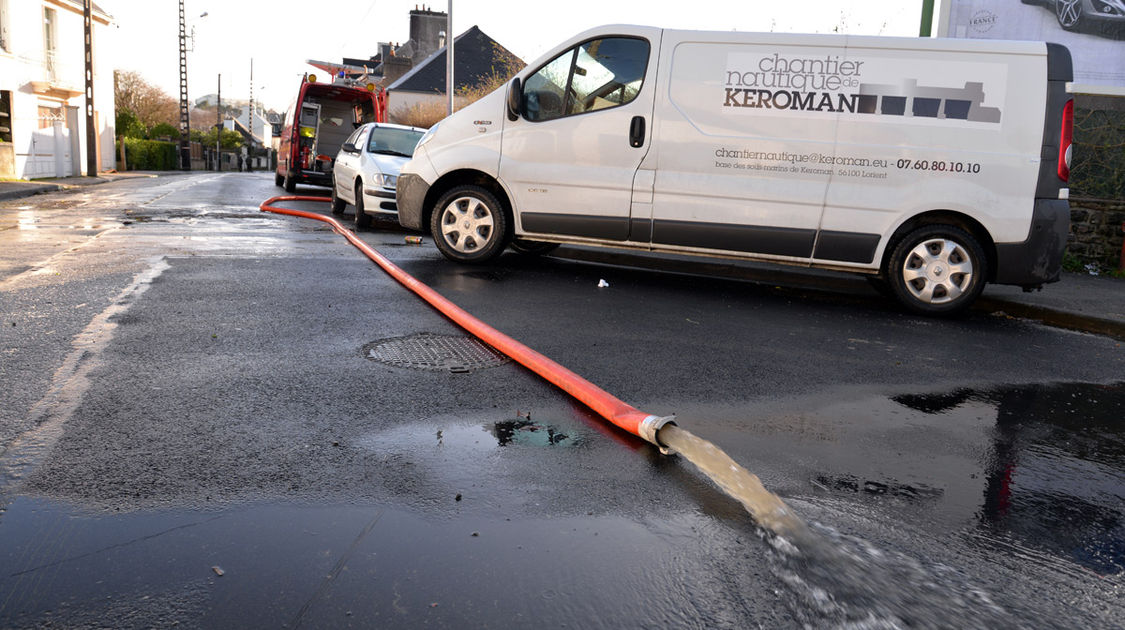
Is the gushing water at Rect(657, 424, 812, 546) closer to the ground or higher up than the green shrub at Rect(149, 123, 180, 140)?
closer to the ground

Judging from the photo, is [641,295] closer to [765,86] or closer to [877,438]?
[765,86]

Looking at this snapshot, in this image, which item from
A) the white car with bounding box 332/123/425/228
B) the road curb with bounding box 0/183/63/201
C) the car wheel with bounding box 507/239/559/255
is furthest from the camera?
the road curb with bounding box 0/183/63/201

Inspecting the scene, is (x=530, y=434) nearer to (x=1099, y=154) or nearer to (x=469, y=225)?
(x=469, y=225)

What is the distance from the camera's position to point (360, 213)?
535 inches

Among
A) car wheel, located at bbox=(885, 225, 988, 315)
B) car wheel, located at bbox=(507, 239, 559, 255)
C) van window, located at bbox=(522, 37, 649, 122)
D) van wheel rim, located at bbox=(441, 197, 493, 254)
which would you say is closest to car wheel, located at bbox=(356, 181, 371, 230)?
car wheel, located at bbox=(507, 239, 559, 255)

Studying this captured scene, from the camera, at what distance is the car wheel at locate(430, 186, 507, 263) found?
28.3 feet

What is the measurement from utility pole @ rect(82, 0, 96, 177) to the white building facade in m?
0.29

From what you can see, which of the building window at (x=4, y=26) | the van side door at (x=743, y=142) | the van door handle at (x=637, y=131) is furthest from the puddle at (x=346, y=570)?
the building window at (x=4, y=26)

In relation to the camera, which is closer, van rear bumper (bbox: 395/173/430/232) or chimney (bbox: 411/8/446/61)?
van rear bumper (bbox: 395/173/430/232)

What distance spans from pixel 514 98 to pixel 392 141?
6678 mm

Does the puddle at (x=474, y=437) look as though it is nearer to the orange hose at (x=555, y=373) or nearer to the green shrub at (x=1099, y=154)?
the orange hose at (x=555, y=373)

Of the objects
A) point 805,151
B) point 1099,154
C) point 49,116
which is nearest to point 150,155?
point 49,116

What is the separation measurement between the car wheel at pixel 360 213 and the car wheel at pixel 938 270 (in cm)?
848

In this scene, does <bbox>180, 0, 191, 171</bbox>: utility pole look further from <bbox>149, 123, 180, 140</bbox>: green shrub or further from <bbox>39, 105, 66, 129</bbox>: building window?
<bbox>39, 105, 66, 129</bbox>: building window
